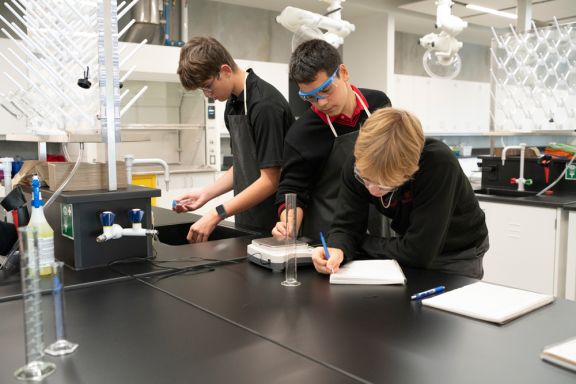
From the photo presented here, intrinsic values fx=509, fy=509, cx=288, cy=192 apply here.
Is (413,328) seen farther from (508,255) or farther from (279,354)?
(508,255)

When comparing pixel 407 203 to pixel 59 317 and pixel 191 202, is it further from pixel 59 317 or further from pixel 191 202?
pixel 191 202

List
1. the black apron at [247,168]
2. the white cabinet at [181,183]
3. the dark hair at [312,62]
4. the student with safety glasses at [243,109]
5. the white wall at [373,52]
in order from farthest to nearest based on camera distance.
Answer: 1. the white wall at [373,52]
2. the white cabinet at [181,183]
3. the black apron at [247,168]
4. the student with safety glasses at [243,109]
5. the dark hair at [312,62]

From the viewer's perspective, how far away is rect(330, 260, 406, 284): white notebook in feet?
4.21

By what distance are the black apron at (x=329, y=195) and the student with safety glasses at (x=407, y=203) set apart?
217mm

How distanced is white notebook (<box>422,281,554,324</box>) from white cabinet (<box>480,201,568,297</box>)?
1.97 meters

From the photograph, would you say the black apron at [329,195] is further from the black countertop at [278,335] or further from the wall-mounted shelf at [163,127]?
the wall-mounted shelf at [163,127]

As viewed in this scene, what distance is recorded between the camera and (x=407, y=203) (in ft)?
4.85

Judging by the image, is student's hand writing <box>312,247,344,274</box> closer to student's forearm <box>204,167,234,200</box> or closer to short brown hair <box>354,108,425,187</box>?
short brown hair <box>354,108,425,187</box>

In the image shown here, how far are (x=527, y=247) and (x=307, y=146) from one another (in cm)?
191

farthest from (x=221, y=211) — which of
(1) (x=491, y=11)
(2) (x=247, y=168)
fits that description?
(1) (x=491, y=11)

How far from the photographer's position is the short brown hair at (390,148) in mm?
1248

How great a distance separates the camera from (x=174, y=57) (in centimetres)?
402

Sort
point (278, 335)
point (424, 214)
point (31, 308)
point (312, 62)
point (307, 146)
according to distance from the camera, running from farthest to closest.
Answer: point (307, 146), point (312, 62), point (424, 214), point (278, 335), point (31, 308)

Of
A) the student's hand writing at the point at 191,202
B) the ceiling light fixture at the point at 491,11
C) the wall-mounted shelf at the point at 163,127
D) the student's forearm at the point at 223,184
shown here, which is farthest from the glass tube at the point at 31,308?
the ceiling light fixture at the point at 491,11
